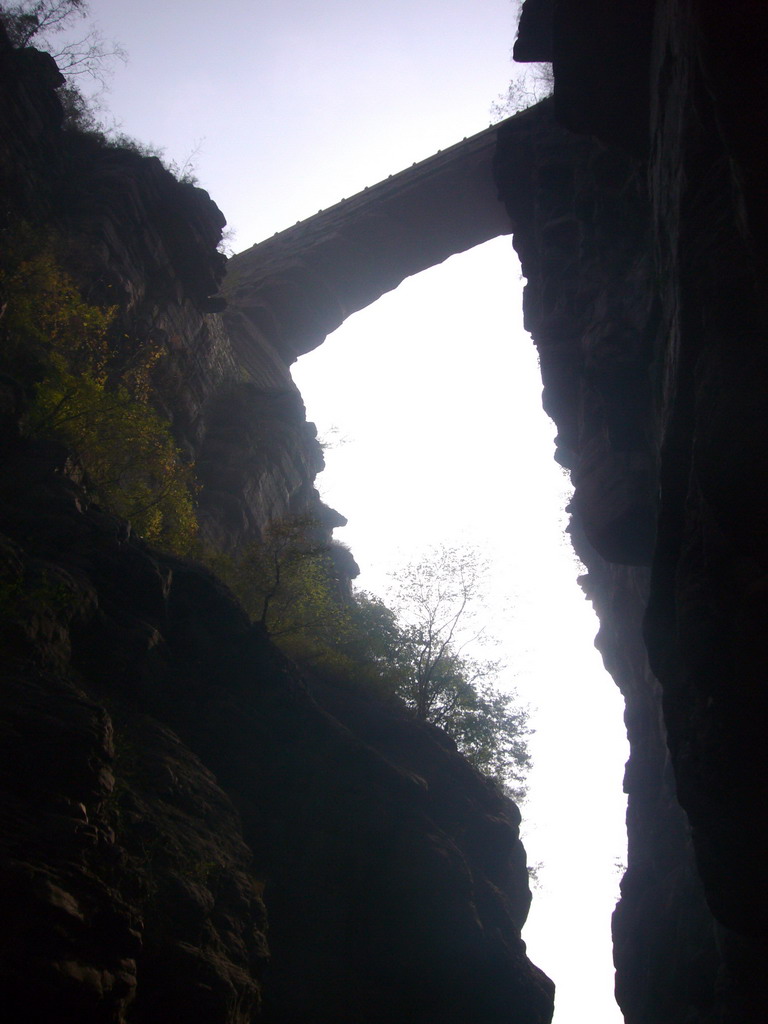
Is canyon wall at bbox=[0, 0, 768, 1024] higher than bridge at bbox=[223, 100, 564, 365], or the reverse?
bridge at bbox=[223, 100, 564, 365]

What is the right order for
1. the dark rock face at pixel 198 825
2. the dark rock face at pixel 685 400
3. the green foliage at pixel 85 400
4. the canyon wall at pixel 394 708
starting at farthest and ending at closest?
1. the green foliage at pixel 85 400
2. the dark rock face at pixel 685 400
3. the canyon wall at pixel 394 708
4. the dark rock face at pixel 198 825

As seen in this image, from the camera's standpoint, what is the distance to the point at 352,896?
15.0 meters

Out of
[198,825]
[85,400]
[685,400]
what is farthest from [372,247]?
[198,825]

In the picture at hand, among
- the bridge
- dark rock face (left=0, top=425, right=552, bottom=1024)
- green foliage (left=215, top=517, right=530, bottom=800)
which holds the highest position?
the bridge

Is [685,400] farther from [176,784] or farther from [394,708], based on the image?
[394,708]

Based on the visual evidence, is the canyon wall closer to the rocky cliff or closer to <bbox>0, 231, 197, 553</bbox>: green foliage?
the rocky cliff

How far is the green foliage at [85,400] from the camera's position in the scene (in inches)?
656

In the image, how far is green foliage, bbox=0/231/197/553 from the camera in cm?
1667

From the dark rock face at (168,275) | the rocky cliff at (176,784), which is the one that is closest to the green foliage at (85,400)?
the rocky cliff at (176,784)

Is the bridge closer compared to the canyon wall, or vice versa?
the canyon wall

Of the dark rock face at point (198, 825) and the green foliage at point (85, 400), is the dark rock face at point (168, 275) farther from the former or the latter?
the dark rock face at point (198, 825)

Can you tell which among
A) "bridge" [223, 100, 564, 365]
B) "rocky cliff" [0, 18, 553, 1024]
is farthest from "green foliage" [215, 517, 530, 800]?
"bridge" [223, 100, 564, 365]

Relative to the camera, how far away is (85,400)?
55.9 feet

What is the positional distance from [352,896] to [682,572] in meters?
9.79
